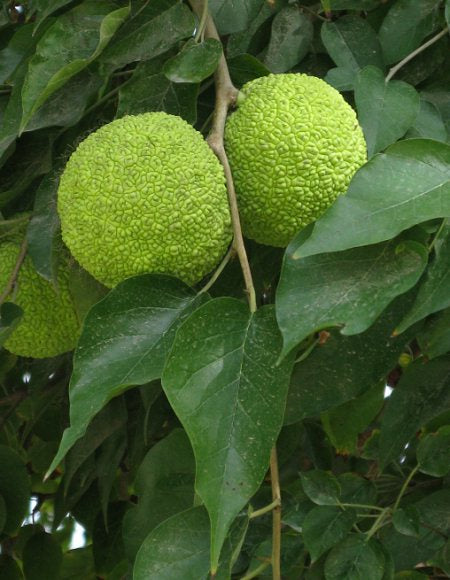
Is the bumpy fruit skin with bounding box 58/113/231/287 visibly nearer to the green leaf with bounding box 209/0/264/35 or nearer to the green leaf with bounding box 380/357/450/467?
the green leaf with bounding box 209/0/264/35

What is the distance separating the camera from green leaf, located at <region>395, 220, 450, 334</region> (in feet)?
3.55

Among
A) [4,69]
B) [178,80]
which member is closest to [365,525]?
[178,80]

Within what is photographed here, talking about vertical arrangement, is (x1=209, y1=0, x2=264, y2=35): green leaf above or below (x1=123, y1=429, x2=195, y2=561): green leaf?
above

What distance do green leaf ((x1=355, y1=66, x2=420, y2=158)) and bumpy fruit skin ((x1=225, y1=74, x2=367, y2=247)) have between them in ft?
0.34

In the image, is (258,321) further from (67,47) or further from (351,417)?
(351,417)

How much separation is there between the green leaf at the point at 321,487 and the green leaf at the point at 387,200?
A: 521 mm

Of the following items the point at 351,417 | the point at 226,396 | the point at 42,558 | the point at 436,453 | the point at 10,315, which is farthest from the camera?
the point at 42,558

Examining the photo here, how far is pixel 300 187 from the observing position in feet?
3.86

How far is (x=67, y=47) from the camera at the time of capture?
1.33 metres

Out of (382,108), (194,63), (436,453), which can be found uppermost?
(194,63)

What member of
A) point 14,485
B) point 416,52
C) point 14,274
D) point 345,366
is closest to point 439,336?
point 345,366

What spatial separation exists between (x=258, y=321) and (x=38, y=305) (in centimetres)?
38

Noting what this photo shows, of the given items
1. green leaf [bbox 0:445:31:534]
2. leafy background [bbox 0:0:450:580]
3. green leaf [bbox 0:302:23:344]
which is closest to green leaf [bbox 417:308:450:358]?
leafy background [bbox 0:0:450:580]

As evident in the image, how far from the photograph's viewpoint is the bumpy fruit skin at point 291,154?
46.2 inches
